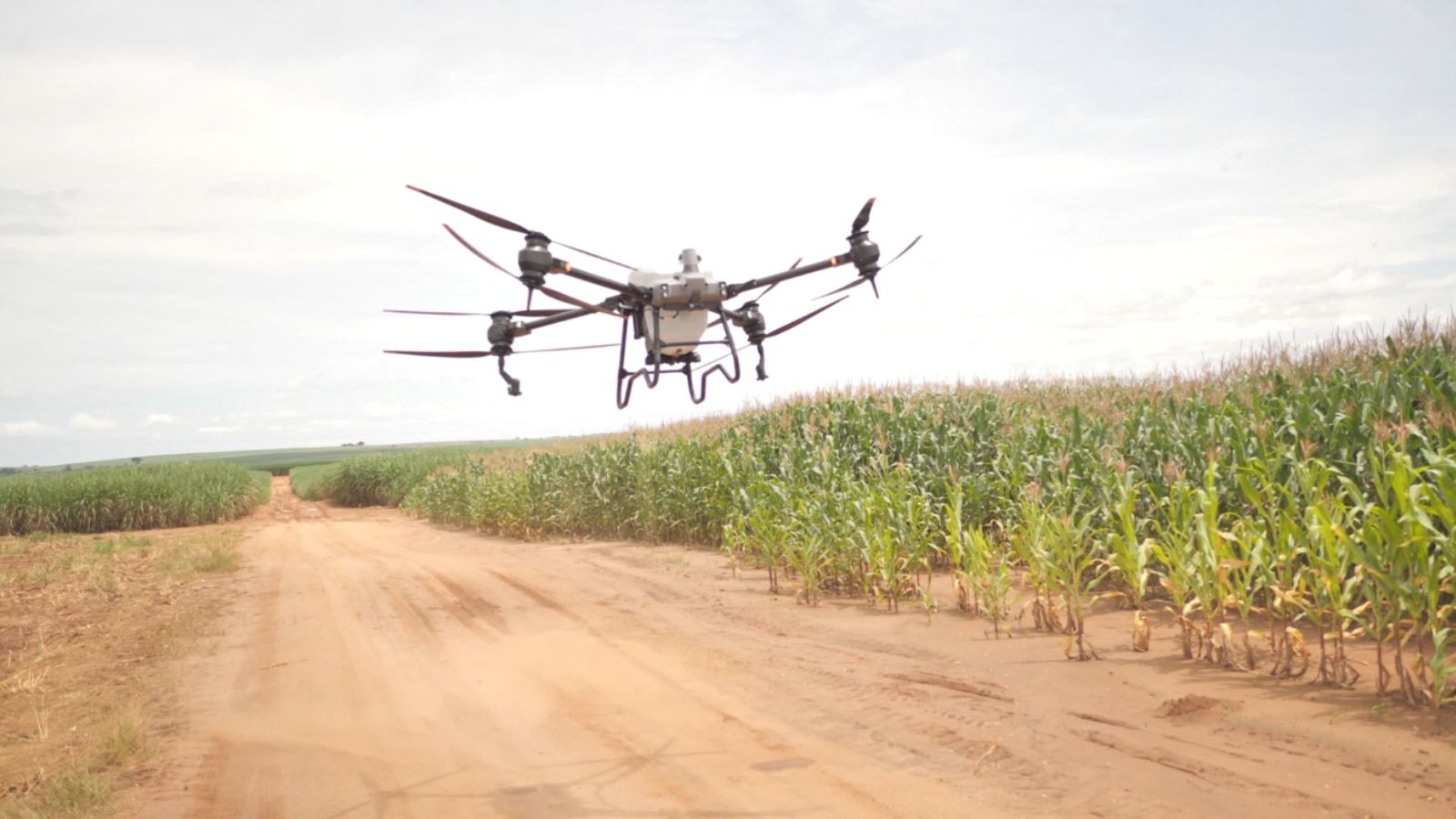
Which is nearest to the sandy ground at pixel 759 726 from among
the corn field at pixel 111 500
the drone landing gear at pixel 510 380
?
the drone landing gear at pixel 510 380

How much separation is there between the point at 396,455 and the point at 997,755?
43.6 metres

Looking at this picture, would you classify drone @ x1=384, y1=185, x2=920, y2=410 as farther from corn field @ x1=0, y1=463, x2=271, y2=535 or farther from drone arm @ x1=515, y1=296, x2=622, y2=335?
corn field @ x1=0, y1=463, x2=271, y2=535

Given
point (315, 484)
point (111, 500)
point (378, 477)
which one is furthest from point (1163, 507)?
point (315, 484)

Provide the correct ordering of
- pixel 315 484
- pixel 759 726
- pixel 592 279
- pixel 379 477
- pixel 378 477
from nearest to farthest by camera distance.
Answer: pixel 592 279
pixel 759 726
pixel 379 477
pixel 378 477
pixel 315 484

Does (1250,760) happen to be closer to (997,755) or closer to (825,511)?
(997,755)

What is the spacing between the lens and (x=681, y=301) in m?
3.73

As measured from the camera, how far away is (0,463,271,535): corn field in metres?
33.1

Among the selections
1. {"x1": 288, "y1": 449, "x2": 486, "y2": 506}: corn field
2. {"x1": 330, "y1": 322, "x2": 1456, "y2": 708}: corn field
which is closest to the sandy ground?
{"x1": 330, "y1": 322, "x2": 1456, "y2": 708}: corn field

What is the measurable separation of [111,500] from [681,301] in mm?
37747

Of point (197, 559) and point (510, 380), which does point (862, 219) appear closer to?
point (510, 380)

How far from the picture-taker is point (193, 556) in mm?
18266

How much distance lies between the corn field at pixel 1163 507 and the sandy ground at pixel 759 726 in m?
0.46

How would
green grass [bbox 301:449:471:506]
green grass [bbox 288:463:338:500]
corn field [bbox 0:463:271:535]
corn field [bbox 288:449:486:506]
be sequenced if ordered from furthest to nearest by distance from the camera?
green grass [bbox 288:463:338:500]
corn field [bbox 288:449:486:506]
green grass [bbox 301:449:471:506]
corn field [bbox 0:463:271:535]

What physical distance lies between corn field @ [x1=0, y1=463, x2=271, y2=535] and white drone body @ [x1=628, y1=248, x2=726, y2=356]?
3708 centimetres
